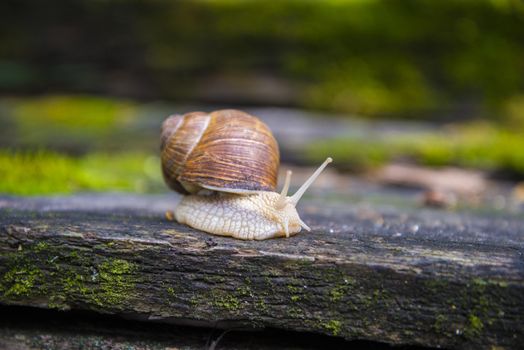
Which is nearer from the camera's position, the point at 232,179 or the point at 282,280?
the point at 282,280

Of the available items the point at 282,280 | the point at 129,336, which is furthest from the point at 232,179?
the point at 129,336

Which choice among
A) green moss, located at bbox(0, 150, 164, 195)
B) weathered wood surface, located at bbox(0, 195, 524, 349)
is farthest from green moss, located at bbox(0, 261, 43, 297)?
green moss, located at bbox(0, 150, 164, 195)

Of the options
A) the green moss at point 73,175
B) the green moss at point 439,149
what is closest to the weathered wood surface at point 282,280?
the green moss at point 73,175

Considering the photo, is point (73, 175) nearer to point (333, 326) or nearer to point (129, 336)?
point (129, 336)

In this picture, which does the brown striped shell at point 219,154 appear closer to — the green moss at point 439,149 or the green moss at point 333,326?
the green moss at point 333,326

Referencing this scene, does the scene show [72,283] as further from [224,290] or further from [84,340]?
[224,290]

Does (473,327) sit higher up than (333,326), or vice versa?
(473,327)
